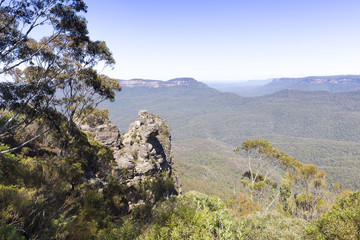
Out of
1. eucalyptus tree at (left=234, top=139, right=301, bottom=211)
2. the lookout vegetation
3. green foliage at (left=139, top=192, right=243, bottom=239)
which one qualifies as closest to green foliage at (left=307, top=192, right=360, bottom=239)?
the lookout vegetation

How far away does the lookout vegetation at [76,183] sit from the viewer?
356 inches

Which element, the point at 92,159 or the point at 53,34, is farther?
the point at 92,159

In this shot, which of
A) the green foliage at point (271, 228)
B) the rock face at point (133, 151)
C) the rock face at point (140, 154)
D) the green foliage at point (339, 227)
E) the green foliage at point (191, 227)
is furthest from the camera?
the rock face at point (140, 154)

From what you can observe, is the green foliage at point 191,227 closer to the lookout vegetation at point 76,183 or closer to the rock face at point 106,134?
the lookout vegetation at point 76,183

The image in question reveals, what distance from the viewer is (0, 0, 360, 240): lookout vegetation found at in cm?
905

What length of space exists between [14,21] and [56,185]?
1100 centimetres

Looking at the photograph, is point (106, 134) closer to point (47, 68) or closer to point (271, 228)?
point (47, 68)

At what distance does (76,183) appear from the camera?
15.1 m

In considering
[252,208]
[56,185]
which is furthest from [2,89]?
[252,208]

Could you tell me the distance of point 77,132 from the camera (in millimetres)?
18781

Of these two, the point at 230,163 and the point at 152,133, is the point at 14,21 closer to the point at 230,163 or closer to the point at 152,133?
the point at 152,133

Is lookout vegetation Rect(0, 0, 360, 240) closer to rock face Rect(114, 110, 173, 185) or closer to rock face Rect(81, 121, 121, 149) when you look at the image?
rock face Rect(114, 110, 173, 185)

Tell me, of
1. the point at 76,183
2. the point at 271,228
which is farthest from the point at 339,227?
the point at 76,183

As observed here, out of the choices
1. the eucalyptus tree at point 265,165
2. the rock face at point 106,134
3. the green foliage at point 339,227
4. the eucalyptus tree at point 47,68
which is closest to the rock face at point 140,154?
the rock face at point 106,134
